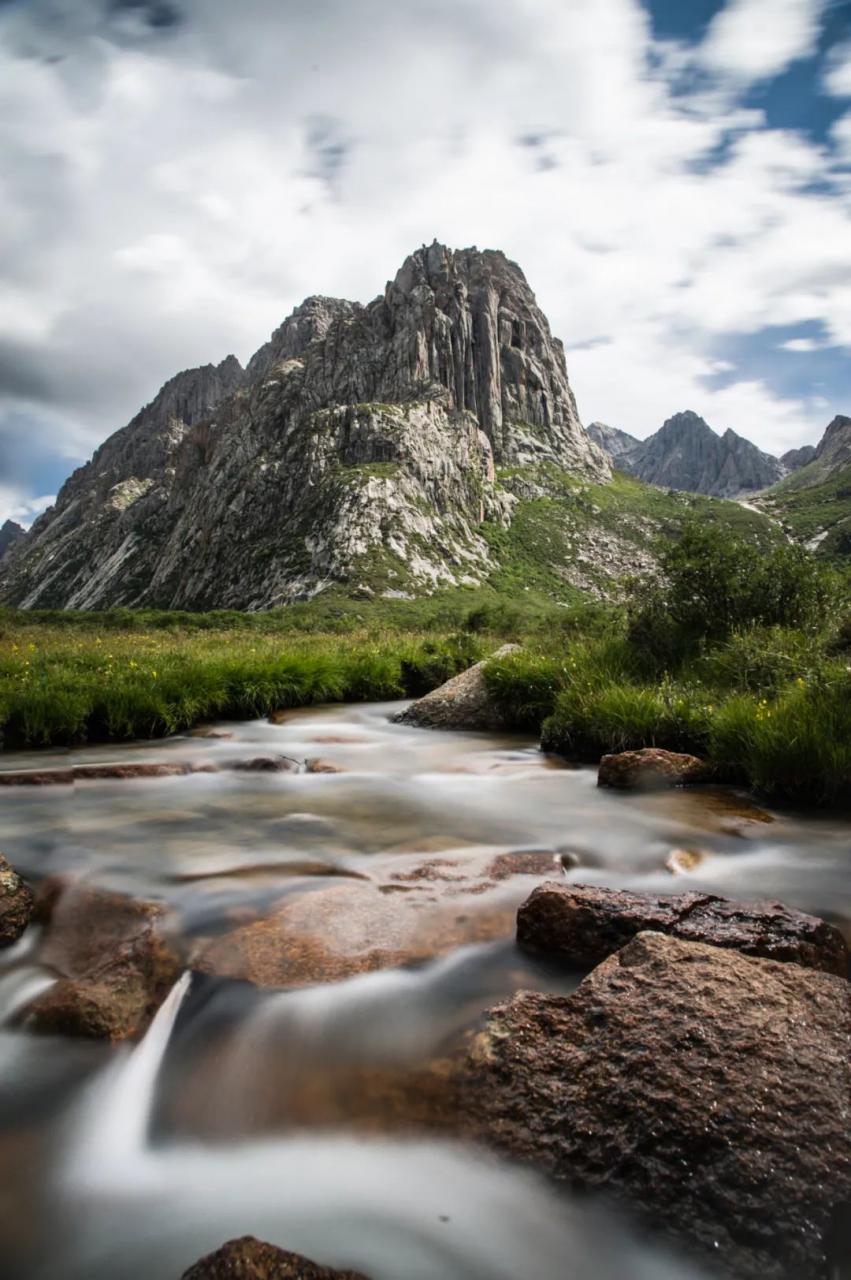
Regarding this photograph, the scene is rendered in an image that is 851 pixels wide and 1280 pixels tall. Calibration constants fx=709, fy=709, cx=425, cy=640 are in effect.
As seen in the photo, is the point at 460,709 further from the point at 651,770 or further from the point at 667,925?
the point at 667,925

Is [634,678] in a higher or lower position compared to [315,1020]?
higher

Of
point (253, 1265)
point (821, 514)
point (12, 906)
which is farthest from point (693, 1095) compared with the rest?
point (821, 514)

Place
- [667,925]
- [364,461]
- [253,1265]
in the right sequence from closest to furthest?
[253,1265] → [667,925] → [364,461]

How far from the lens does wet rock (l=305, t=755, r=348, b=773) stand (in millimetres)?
9953

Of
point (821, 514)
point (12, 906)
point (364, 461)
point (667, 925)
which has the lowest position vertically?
point (667, 925)

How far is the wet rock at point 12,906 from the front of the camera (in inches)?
181

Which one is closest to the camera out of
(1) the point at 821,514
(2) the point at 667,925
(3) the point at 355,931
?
(2) the point at 667,925

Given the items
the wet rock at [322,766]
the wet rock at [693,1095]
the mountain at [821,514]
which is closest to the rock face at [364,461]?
the mountain at [821,514]

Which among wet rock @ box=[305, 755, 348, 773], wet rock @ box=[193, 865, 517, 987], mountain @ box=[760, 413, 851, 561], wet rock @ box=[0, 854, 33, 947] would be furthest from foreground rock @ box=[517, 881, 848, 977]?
mountain @ box=[760, 413, 851, 561]

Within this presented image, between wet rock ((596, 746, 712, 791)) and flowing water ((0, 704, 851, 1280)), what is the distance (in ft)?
1.37

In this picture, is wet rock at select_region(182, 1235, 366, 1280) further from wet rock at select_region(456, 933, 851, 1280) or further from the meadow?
the meadow

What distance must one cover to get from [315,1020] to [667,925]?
7.01ft

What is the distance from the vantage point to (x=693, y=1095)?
2836mm

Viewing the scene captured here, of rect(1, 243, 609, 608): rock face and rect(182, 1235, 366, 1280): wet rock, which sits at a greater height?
rect(1, 243, 609, 608): rock face
